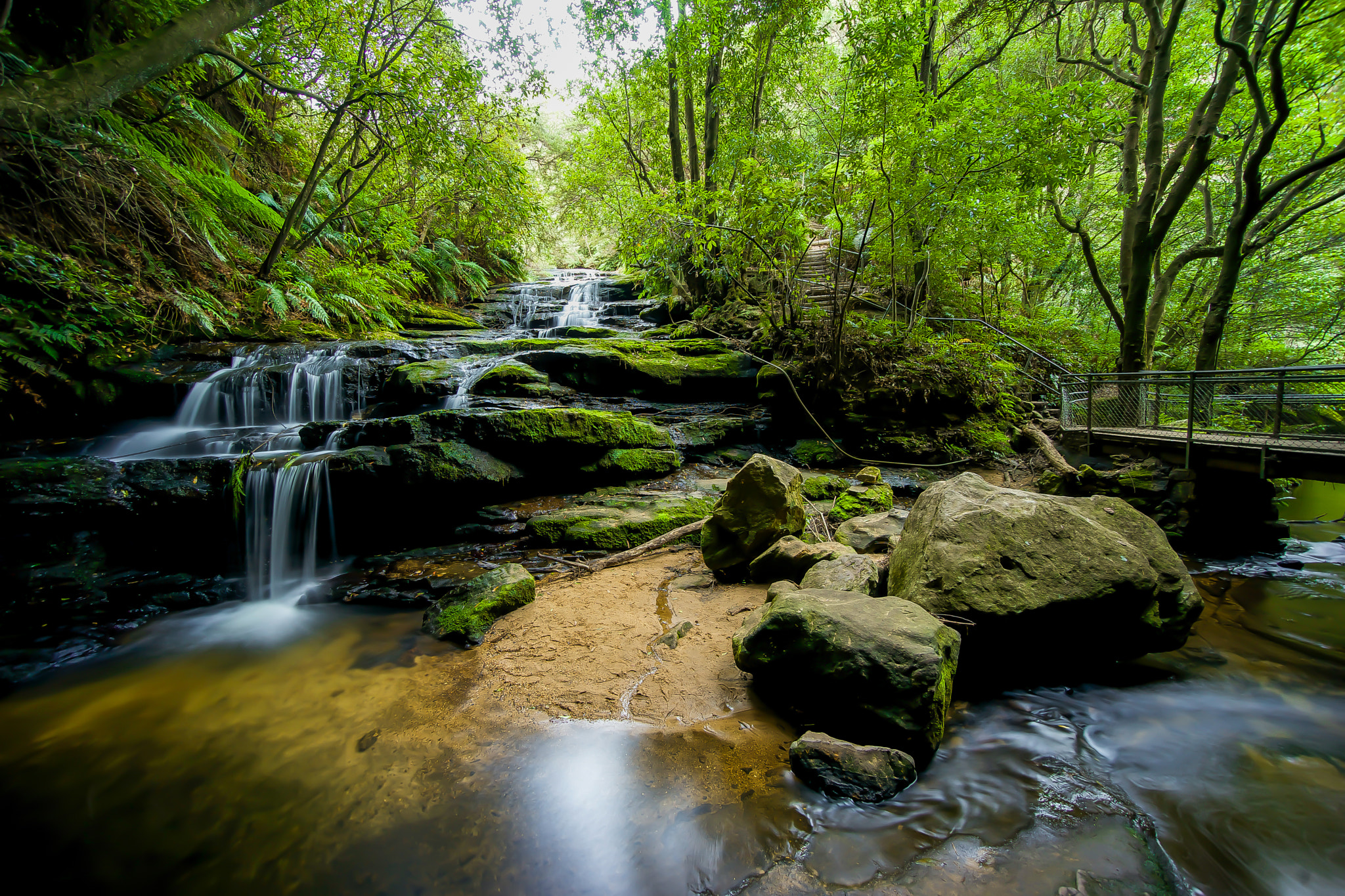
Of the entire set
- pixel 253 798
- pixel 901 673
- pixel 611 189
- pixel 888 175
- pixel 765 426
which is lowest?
pixel 253 798

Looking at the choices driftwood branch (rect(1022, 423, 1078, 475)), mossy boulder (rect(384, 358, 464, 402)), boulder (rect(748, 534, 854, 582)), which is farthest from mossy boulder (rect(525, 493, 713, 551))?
driftwood branch (rect(1022, 423, 1078, 475))

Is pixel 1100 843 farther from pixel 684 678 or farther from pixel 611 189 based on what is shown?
pixel 611 189

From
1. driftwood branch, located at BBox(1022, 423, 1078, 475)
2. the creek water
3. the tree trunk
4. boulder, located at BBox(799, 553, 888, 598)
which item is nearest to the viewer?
the creek water

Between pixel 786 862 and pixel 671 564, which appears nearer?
pixel 786 862

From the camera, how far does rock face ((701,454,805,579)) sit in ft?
14.0

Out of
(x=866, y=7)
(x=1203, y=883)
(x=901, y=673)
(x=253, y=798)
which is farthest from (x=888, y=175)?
(x=253, y=798)

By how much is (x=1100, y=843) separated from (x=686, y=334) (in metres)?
10.3

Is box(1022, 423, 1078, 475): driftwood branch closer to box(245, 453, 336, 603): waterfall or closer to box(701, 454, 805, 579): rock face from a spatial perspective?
box(701, 454, 805, 579): rock face

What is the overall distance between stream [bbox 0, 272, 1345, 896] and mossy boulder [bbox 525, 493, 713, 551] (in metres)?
1.38

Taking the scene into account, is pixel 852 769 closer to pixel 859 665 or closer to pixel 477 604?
pixel 859 665

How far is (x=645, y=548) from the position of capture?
4.95 meters

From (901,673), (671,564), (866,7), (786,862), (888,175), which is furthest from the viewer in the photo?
(866,7)

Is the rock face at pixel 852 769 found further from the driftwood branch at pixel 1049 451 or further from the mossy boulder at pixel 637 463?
the driftwood branch at pixel 1049 451

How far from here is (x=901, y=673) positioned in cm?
222
